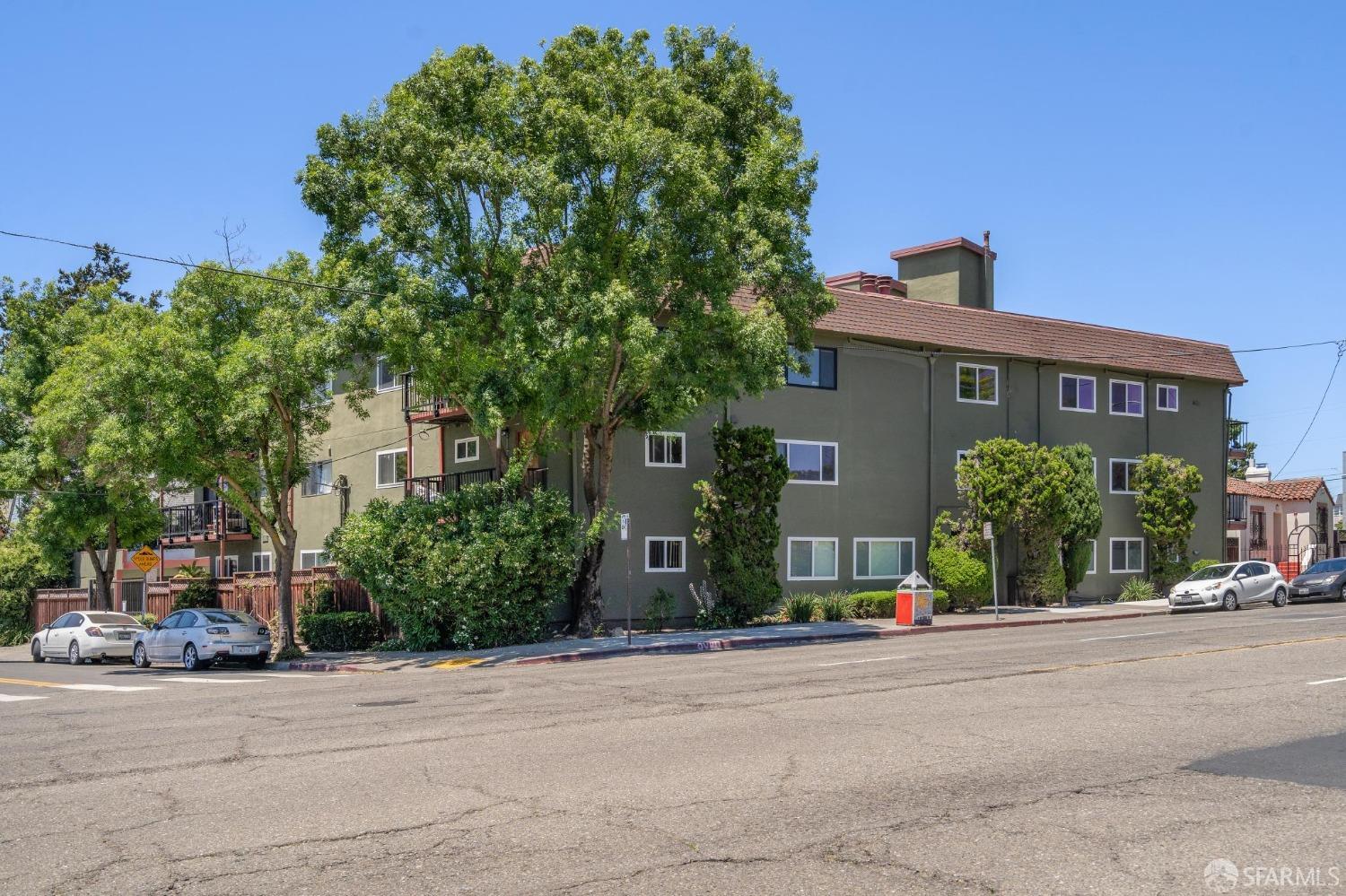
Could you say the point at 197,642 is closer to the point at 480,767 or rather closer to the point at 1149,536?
the point at 480,767

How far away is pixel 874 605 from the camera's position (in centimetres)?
3312

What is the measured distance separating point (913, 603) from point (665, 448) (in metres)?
7.48

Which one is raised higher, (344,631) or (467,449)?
(467,449)

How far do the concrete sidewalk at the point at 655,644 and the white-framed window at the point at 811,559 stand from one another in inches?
80.5

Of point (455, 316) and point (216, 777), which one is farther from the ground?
point (455, 316)

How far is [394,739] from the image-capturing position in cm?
1198

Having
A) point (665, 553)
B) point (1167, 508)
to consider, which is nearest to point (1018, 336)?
point (1167, 508)

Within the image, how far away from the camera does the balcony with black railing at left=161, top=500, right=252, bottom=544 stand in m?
45.2

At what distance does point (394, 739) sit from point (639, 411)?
53.6 feet

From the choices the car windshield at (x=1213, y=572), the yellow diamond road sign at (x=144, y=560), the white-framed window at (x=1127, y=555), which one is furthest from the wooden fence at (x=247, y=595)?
the white-framed window at (x=1127, y=555)

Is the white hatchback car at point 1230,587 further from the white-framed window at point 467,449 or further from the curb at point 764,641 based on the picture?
the white-framed window at point 467,449

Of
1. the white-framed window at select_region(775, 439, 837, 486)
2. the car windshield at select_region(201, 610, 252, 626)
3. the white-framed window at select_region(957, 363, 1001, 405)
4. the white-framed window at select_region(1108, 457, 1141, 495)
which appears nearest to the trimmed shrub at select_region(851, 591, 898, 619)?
the white-framed window at select_region(775, 439, 837, 486)

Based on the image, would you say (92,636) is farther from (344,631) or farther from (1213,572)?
(1213,572)

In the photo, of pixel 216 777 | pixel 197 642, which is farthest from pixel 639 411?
pixel 216 777
